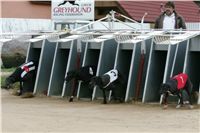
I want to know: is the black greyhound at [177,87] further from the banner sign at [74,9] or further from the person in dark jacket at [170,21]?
the banner sign at [74,9]

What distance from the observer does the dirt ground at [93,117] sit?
32.8ft

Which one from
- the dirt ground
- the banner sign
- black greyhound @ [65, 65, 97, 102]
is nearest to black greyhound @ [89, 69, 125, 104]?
the dirt ground

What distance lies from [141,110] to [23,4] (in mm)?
16643

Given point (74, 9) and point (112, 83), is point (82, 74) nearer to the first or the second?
point (112, 83)

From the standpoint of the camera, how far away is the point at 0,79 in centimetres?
1825

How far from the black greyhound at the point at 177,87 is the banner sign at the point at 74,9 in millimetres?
5395

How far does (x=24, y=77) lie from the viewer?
16.0m

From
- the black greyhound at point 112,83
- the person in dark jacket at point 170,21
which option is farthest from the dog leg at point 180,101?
the person in dark jacket at point 170,21

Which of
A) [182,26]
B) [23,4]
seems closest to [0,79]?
[182,26]

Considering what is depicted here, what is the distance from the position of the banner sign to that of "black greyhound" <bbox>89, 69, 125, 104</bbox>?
3647mm

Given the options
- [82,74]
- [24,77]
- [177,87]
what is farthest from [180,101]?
[24,77]

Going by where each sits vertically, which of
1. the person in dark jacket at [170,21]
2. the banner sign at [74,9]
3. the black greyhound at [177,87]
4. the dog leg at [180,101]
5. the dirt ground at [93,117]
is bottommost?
the dirt ground at [93,117]

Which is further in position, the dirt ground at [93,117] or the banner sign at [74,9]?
the banner sign at [74,9]

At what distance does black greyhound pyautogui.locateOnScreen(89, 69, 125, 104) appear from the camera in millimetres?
13938
